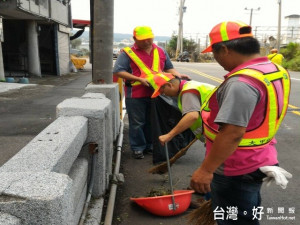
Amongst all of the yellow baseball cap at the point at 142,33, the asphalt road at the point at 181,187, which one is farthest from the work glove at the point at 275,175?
the yellow baseball cap at the point at 142,33

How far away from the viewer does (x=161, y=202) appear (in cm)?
357

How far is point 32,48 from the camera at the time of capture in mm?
18844

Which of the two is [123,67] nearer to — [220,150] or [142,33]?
Answer: [142,33]

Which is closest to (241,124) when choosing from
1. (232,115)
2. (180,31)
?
(232,115)

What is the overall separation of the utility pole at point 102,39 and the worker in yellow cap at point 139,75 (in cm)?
56

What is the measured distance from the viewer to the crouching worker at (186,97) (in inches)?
134

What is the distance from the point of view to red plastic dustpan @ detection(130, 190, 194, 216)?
3.57 m

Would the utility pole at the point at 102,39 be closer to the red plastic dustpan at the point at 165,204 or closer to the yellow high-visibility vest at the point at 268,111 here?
the red plastic dustpan at the point at 165,204

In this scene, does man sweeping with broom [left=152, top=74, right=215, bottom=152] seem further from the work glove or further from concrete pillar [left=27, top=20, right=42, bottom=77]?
A: concrete pillar [left=27, top=20, right=42, bottom=77]

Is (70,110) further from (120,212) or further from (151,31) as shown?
(151,31)

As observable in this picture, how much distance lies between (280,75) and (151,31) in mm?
3135

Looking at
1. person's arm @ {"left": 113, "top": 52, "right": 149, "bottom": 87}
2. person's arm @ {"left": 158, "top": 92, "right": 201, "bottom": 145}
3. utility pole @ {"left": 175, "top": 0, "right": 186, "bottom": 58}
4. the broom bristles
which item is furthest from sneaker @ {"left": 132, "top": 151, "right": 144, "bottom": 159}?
utility pole @ {"left": 175, "top": 0, "right": 186, "bottom": 58}

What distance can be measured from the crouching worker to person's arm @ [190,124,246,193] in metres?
1.19

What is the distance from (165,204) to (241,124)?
1.83 meters
